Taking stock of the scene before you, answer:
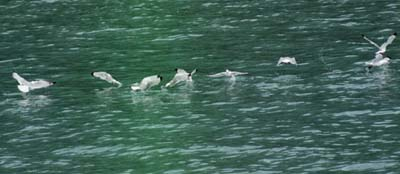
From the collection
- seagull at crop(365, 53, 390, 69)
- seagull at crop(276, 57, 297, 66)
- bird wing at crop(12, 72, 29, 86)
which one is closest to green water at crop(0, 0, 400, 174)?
seagull at crop(276, 57, 297, 66)

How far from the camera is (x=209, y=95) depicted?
47344 mm

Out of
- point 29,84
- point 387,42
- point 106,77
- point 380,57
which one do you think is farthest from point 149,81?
point 387,42

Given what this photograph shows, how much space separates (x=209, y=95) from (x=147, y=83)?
3.35 meters

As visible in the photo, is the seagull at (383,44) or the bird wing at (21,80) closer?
the bird wing at (21,80)

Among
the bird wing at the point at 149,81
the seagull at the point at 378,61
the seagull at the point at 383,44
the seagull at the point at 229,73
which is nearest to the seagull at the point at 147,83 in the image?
the bird wing at the point at 149,81

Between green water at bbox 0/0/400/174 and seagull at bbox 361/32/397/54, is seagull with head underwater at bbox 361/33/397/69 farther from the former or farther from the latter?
green water at bbox 0/0/400/174

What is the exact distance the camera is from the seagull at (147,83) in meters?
48.3

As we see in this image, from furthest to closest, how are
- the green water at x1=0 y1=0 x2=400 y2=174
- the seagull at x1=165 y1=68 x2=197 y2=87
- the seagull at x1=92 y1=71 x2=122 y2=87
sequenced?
the seagull at x1=92 y1=71 x2=122 y2=87 → the seagull at x1=165 y1=68 x2=197 y2=87 → the green water at x1=0 y1=0 x2=400 y2=174

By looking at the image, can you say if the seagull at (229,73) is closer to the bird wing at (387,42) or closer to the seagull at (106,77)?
the seagull at (106,77)

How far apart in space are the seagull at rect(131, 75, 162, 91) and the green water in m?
0.41

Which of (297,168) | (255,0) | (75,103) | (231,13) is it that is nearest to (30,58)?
(75,103)

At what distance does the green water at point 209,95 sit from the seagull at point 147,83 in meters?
0.41

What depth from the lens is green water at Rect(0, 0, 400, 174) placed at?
1484 inches

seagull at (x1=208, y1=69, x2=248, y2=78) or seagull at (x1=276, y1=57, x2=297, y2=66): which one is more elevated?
seagull at (x1=276, y1=57, x2=297, y2=66)
